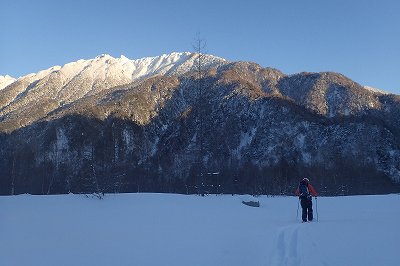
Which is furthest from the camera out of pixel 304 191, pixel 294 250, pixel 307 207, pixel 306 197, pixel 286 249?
pixel 304 191

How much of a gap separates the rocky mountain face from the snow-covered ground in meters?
87.3

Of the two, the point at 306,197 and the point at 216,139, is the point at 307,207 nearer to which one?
the point at 306,197

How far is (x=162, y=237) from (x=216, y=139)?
12917 centimetres

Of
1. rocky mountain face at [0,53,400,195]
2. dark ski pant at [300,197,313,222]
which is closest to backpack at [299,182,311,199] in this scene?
dark ski pant at [300,197,313,222]

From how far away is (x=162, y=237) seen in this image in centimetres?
873

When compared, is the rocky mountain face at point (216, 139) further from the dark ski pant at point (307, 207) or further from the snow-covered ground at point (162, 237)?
the snow-covered ground at point (162, 237)

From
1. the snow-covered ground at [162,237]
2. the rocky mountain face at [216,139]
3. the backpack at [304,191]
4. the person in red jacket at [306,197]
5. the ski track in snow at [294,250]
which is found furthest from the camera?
the rocky mountain face at [216,139]

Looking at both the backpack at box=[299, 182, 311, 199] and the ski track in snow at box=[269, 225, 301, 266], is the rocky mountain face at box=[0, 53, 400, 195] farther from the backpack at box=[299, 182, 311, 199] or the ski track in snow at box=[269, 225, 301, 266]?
the ski track in snow at box=[269, 225, 301, 266]

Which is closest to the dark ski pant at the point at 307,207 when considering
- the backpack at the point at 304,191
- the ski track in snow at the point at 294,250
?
the backpack at the point at 304,191

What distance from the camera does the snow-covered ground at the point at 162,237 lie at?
713cm

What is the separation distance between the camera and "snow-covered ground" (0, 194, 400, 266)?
713cm

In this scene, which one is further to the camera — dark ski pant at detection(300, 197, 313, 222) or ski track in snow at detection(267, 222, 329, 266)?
dark ski pant at detection(300, 197, 313, 222)

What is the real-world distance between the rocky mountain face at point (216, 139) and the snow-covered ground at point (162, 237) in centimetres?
8731

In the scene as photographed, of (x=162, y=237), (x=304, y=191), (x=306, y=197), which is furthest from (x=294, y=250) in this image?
(x=304, y=191)
